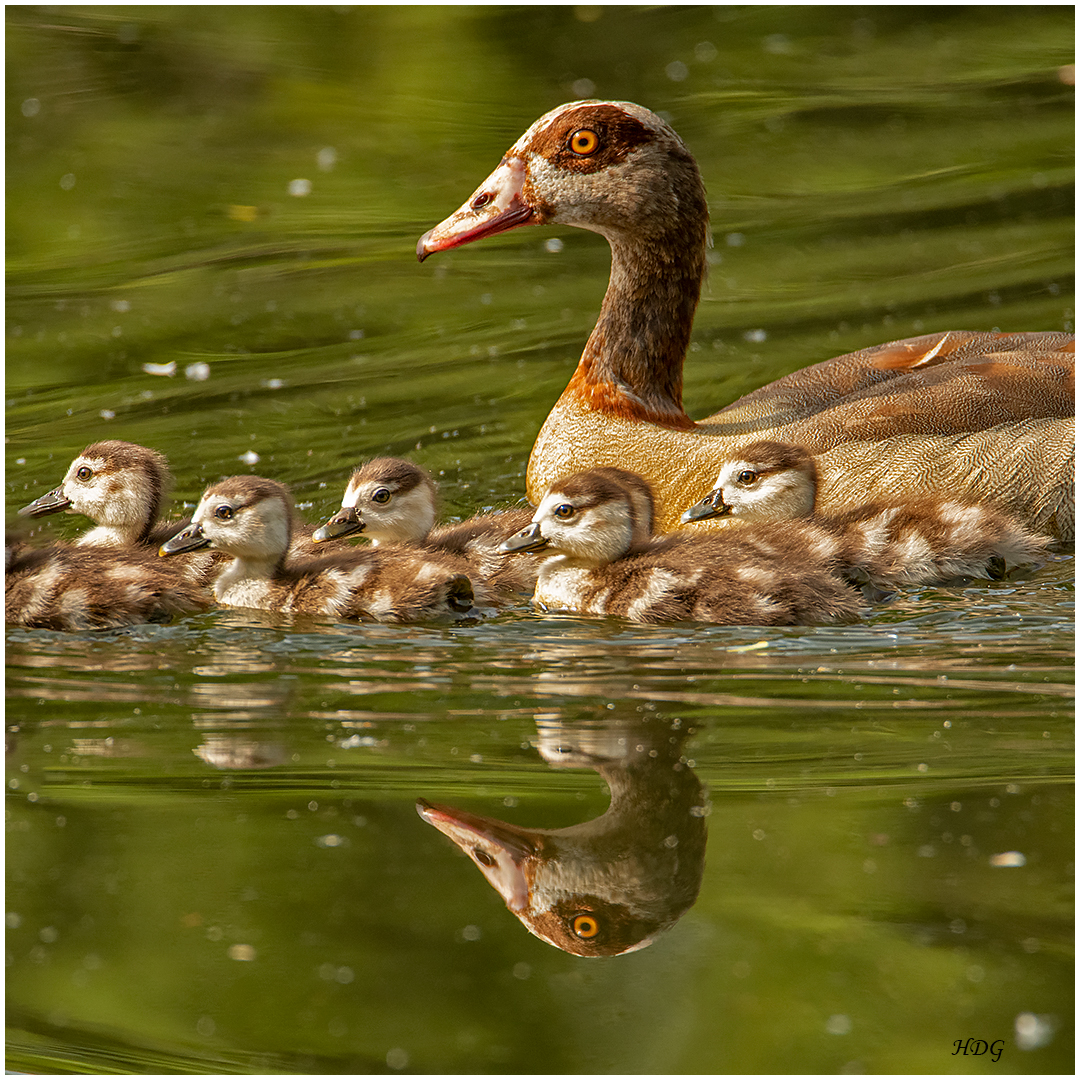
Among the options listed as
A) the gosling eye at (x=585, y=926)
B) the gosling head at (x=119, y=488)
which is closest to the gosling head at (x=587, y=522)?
the gosling head at (x=119, y=488)

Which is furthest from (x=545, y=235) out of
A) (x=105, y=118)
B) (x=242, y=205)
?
(x=105, y=118)

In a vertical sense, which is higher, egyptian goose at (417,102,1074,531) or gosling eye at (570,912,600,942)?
egyptian goose at (417,102,1074,531)

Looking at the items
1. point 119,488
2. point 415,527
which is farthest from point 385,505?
point 119,488

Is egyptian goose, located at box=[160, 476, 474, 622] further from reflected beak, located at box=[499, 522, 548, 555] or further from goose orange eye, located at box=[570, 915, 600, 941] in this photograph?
goose orange eye, located at box=[570, 915, 600, 941]

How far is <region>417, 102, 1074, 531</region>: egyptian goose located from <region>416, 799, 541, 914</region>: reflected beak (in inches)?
81.2

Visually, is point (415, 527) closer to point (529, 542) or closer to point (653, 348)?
point (529, 542)

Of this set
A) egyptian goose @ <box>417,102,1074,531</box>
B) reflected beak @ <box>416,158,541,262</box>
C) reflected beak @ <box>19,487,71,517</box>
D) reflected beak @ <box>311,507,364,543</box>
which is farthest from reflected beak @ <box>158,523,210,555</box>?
reflected beak @ <box>416,158,541,262</box>

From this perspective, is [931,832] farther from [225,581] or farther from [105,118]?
[105,118]

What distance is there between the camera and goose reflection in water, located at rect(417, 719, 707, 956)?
378 cm

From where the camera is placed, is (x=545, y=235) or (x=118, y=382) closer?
(x=118, y=382)

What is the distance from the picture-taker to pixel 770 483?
5.64 metres

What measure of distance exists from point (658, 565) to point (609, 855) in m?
1.51

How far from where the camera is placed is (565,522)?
5.49m

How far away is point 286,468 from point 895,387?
2.44 meters
